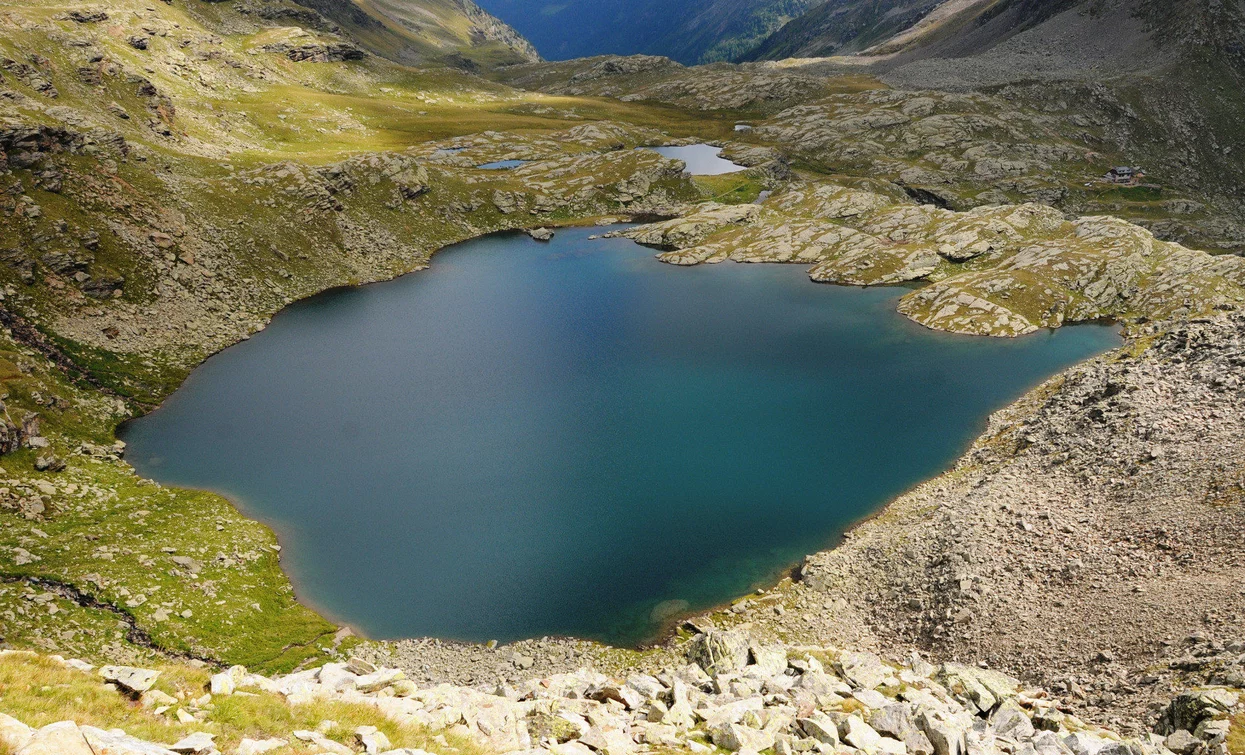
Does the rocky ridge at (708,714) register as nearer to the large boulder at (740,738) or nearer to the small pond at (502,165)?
the large boulder at (740,738)

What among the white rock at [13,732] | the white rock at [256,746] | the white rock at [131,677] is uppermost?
the white rock at [13,732]

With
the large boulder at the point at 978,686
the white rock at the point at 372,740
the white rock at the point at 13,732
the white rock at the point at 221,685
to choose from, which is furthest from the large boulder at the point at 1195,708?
the white rock at the point at 13,732

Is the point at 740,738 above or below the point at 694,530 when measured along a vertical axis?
above

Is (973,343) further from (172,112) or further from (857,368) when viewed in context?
(172,112)

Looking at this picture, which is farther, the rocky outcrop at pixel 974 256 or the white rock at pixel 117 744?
the rocky outcrop at pixel 974 256

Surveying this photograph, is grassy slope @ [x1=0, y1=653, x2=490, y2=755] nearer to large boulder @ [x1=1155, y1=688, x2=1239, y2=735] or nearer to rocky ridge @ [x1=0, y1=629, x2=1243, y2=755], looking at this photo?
rocky ridge @ [x1=0, y1=629, x2=1243, y2=755]

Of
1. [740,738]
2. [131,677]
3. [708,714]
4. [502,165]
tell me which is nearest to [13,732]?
[131,677]

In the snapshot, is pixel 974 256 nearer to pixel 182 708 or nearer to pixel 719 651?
pixel 719 651

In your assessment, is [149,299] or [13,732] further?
[149,299]

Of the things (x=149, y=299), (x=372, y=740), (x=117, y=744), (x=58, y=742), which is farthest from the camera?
(x=149, y=299)
